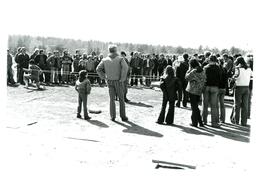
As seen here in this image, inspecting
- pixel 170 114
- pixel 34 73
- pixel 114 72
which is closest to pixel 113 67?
pixel 114 72

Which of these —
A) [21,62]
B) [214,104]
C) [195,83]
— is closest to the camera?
[195,83]

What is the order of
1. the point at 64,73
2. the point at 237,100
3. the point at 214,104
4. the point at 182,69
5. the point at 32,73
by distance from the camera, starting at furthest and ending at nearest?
the point at 64,73
the point at 32,73
the point at 182,69
the point at 237,100
the point at 214,104

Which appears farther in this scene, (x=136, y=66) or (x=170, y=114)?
(x=136, y=66)

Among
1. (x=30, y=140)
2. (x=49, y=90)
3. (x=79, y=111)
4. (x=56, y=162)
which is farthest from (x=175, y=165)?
(x=49, y=90)

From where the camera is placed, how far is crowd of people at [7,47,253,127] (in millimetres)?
9883

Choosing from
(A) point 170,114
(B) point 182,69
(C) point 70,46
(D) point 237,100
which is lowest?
(A) point 170,114

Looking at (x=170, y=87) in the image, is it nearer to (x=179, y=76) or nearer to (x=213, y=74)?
(x=213, y=74)

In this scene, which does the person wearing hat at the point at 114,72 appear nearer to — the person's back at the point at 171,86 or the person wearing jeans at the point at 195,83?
the person's back at the point at 171,86

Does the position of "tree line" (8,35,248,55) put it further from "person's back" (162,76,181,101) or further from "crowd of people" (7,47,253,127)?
"person's back" (162,76,181,101)

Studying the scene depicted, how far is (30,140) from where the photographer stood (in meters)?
7.89

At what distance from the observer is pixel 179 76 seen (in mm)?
12984

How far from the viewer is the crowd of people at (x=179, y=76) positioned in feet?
32.4

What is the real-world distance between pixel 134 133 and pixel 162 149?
1.42 meters

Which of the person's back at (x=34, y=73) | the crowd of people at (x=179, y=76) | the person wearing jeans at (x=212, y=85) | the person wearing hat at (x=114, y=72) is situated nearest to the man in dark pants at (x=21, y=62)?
the crowd of people at (x=179, y=76)
